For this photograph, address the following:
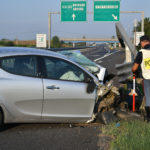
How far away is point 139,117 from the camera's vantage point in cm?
601

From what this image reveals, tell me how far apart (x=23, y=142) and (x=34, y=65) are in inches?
55.2

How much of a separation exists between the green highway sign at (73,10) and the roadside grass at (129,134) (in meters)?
22.8

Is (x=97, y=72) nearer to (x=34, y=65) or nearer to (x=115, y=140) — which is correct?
(x=34, y=65)

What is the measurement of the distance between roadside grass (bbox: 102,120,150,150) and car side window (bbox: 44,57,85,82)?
109cm

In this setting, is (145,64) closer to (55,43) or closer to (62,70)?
(62,70)

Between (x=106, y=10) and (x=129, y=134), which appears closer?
(x=129, y=134)

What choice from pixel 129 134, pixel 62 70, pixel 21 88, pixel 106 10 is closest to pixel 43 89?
pixel 21 88

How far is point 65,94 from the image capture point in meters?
5.45

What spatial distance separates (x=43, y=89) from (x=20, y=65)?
61cm

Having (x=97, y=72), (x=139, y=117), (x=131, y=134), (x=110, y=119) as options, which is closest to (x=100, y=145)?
(x=131, y=134)

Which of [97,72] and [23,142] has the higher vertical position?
[97,72]

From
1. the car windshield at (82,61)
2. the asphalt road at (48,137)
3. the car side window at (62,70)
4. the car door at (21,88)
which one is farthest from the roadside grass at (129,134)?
the car windshield at (82,61)

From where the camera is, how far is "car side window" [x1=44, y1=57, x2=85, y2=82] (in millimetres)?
5555

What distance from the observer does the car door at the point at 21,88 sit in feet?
17.1
